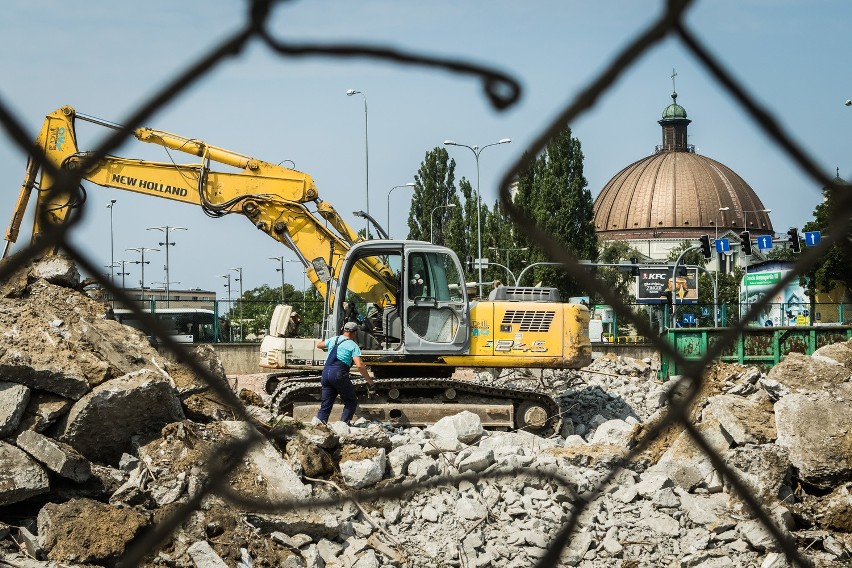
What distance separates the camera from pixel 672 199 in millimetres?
133000

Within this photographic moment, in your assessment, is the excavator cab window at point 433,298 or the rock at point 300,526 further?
the excavator cab window at point 433,298

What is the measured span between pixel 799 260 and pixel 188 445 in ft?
27.1

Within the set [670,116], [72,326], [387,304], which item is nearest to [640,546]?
[72,326]

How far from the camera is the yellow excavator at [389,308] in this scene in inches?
572

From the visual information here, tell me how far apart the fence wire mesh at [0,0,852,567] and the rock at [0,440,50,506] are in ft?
22.7

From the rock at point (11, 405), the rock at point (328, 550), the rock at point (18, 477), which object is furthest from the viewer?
the rock at point (11, 405)

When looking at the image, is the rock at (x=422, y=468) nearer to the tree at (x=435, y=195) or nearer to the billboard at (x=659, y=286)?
the tree at (x=435, y=195)

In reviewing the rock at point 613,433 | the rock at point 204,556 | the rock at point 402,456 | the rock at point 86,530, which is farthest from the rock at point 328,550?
the rock at point 613,433

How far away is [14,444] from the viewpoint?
27.6 ft

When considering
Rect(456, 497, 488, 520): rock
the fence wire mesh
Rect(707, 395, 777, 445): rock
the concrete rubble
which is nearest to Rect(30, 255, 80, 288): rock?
the concrete rubble

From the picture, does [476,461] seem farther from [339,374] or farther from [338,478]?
[339,374]

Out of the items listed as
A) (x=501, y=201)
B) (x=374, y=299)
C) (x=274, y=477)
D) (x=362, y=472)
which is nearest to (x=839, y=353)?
(x=374, y=299)

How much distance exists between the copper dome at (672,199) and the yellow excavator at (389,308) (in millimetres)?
108904

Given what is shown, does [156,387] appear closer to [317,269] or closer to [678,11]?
[317,269]
